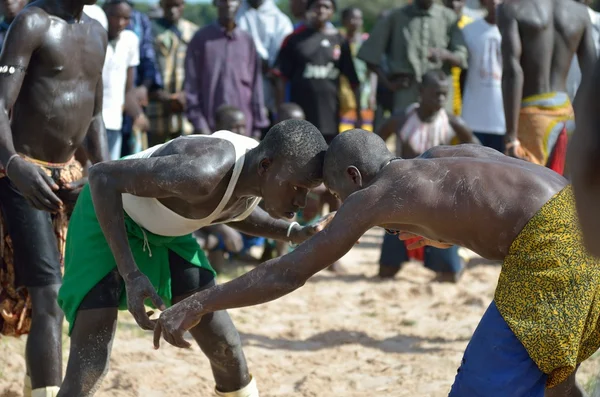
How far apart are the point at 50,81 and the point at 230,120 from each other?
3.06m

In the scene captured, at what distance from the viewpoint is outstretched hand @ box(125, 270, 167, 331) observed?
3262 millimetres

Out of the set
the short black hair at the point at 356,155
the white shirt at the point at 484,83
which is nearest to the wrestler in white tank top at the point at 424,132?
the white shirt at the point at 484,83

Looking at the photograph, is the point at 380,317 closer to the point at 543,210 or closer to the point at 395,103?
the point at 395,103

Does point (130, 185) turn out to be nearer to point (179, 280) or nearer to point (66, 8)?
point (179, 280)

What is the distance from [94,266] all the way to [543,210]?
1678 mm

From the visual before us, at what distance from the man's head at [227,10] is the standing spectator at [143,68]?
26.3 inches

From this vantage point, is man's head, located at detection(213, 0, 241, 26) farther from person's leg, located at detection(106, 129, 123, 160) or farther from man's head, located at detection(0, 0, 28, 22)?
man's head, located at detection(0, 0, 28, 22)

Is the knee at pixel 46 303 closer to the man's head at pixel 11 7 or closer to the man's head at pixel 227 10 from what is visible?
the man's head at pixel 11 7

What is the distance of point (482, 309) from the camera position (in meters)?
6.46

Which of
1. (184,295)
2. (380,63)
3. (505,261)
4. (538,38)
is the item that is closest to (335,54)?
(380,63)

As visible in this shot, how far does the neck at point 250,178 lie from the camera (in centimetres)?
351

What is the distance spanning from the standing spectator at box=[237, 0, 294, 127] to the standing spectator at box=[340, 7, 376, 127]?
26.0 inches

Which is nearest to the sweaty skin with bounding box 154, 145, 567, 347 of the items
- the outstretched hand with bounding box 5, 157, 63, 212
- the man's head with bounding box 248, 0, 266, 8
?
the outstretched hand with bounding box 5, 157, 63, 212

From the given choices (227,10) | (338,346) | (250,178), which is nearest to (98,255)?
(250,178)
